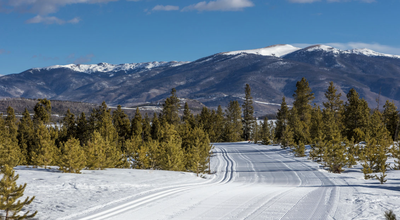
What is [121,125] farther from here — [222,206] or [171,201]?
[222,206]

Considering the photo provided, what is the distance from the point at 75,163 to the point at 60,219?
8.88 metres

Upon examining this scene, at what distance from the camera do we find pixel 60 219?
915 centimetres

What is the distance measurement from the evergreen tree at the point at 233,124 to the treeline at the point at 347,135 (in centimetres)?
1846

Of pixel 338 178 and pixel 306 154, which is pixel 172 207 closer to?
pixel 338 178

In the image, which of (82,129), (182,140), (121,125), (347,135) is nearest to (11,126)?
(82,129)

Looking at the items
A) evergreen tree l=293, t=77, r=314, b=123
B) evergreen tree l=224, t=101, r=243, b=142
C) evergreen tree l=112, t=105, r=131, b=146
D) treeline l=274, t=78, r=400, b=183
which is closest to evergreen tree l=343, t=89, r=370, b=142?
treeline l=274, t=78, r=400, b=183

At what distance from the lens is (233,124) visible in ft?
269

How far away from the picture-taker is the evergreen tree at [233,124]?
78.3 m

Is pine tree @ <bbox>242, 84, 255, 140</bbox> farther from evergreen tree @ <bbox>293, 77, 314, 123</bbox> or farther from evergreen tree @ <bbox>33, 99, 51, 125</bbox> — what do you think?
evergreen tree @ <bbox>33, 99, 51, 125</bbox>

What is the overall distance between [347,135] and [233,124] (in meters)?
42.9

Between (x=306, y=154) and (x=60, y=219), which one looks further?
(x=306, y=154)

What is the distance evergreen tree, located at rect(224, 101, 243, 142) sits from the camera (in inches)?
3083

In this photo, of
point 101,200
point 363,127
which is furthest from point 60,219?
point 363,127

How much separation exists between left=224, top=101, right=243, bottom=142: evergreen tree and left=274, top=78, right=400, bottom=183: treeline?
1846cm
